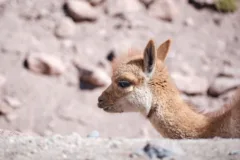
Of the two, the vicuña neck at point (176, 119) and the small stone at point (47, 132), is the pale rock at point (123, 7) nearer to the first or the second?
the small stone at point (47, 132)

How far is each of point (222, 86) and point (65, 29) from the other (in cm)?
398

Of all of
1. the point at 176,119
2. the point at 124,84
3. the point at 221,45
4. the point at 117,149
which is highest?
the point at 117,149

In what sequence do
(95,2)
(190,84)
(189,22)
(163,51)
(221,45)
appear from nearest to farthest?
(163,51)
(190,84)
(95,2)
(221,45)
(189,22)

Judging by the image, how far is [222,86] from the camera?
14.6 meters

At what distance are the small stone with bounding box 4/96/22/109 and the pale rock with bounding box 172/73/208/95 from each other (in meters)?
3.63

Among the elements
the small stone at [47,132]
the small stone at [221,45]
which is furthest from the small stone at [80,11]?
the small stone at [47,132]

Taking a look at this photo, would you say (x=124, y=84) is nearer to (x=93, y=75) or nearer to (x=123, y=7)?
(x=93, y=75)

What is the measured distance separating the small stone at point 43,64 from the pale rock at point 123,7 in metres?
2.55

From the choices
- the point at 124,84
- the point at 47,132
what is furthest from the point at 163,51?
the point at 47,132

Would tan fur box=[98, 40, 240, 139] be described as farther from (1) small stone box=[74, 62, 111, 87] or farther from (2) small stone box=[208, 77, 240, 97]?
(2) small stone box=[208, 77, 240, 97]

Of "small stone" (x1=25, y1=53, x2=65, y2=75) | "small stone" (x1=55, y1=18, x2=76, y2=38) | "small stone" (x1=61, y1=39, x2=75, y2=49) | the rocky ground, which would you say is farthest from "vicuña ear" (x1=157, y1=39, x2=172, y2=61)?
"small stone" (x1=55, y1=18, x2=76, y2=38)

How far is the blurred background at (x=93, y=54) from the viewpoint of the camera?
1316 centimetres

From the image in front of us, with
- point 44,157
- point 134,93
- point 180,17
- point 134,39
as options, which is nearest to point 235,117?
point 134,93

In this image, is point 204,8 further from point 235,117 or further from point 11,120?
point 235,117
